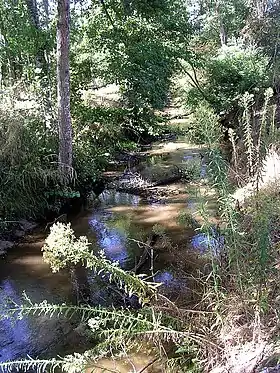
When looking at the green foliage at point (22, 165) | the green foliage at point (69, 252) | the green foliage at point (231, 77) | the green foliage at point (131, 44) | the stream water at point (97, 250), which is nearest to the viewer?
the green foliage at point (69, 252)

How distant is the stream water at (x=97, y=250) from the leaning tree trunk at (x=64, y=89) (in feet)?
3.24

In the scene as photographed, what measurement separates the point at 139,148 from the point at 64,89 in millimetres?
4881

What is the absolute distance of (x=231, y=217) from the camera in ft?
9.71

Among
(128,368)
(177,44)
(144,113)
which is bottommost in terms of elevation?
(128,368)

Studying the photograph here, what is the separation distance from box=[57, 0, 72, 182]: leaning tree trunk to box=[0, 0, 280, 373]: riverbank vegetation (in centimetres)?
2

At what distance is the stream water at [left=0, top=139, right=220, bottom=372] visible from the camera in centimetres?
423

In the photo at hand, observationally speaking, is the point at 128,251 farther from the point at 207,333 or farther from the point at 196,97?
the point at 196,97

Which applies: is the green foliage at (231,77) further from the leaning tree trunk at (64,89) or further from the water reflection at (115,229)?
the leaning tree trunk at (64,89)

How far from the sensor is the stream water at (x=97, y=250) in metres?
4.23

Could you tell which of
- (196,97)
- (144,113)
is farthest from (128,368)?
(196,97)

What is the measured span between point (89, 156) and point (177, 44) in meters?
3.46

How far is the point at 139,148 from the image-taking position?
12.2 m

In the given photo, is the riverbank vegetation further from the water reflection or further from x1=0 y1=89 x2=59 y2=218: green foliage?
the water reflection

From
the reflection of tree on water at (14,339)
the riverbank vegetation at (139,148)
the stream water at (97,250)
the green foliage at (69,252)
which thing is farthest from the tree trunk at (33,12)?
the green foliage at (69,252)
